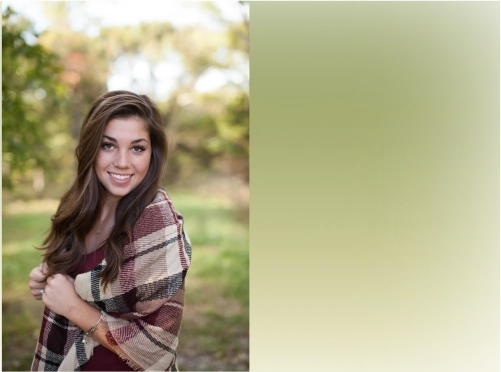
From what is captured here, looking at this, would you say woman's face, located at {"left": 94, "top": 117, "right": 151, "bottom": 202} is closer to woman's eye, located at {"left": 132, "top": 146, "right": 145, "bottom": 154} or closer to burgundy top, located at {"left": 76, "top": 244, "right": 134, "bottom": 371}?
woman's eye, located at {"left": 132, "top": 146, "right": 145, "bottom": 154}

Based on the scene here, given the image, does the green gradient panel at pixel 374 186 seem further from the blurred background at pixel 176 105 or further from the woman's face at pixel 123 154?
the blurred background at pixel 176 105

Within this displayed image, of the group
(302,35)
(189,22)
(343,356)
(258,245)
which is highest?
(189,22)

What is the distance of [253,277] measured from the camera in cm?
198

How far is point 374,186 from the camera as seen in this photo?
1.99m

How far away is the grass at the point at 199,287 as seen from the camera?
15.3ft

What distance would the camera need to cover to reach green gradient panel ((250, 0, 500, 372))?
6.51ft

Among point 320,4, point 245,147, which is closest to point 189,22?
point 245,147

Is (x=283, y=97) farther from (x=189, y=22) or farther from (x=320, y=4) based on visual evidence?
(x=189, y=22)

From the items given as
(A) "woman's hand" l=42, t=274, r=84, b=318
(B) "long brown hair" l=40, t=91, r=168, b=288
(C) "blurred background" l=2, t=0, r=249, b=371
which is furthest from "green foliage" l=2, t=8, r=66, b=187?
(C) "blurred background" l=2, t=0, r=249, b=371

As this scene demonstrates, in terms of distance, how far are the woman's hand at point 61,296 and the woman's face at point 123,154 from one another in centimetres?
31

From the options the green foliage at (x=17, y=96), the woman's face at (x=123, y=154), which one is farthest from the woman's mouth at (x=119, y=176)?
the green foliage at (x=17, y=96)

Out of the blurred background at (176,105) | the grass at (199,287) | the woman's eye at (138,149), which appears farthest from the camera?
the blurred background at (176,105)

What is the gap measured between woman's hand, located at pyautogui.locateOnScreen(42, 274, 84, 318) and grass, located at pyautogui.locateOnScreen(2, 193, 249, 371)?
2418 millimetres

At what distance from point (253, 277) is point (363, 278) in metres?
0.33
